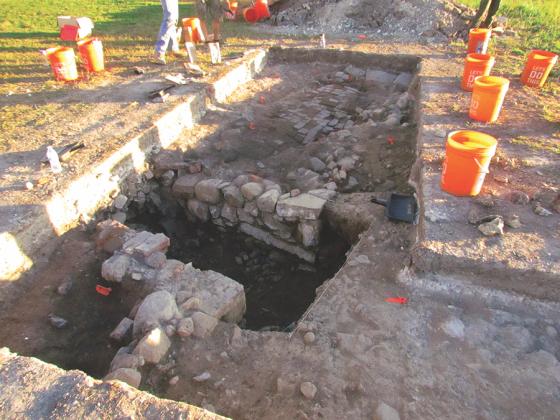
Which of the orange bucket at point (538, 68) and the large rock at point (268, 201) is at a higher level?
the orange bucket at point (538, 68)

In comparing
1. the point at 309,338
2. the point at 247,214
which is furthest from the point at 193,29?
the point at 309,338

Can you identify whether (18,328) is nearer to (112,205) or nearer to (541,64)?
(112,205)

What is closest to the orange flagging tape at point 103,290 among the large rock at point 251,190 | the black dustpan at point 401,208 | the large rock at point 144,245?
the large rock at point 144,245

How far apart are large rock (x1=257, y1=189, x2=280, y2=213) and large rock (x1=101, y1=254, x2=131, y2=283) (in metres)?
1.51

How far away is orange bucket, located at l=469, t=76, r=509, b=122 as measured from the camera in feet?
14.0

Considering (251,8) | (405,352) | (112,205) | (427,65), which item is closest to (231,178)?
(112,205)

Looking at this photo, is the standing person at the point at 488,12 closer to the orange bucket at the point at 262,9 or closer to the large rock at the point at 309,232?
the orange bucket at the point at 262,9

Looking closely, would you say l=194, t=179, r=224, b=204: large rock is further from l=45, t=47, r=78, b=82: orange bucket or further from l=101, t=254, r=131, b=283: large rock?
l=45, t=47, r=78, b=82: orange bucket

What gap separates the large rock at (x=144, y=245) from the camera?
11.7 feet

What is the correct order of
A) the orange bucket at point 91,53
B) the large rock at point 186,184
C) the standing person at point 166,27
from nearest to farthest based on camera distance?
the large rock at point 186,184 → the orange bucket at point 91,53 → the standing person at point 166,27

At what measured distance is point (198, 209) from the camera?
4.88 meters

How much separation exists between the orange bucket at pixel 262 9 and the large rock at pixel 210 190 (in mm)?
6982

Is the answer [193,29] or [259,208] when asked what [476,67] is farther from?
[193,29]

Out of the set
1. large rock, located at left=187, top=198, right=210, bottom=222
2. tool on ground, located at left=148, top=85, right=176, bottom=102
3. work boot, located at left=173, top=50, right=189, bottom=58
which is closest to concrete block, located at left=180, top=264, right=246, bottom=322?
large rock, located at left=187, top=198, right=210, bottom=222
